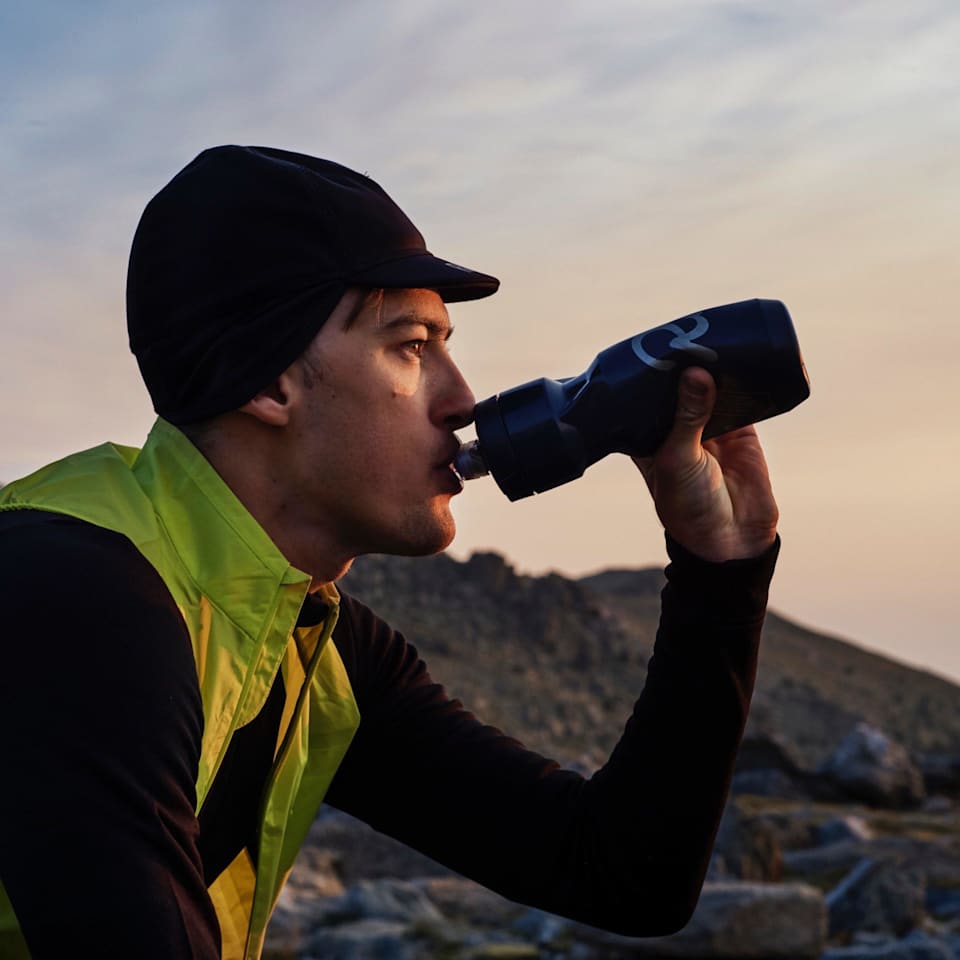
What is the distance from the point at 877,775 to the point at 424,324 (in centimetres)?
1714

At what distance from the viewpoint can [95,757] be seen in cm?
247

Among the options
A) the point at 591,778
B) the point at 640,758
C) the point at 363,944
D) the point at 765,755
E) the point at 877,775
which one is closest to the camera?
the point at 640,758

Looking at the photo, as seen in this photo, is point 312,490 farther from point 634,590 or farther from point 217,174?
point 634,590

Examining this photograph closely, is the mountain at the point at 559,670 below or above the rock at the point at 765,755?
above

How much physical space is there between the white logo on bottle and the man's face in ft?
1.37

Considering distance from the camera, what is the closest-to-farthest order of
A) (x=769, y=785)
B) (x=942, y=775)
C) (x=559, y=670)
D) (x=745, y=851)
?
1. (x=745, y=851)
2. (x=769, y=785)
3. (x=942, y=775)
4. (x=559, y=670)

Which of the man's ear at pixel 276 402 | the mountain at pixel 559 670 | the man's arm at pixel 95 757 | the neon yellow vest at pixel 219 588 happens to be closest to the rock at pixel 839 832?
the mountain at pixel 559 670

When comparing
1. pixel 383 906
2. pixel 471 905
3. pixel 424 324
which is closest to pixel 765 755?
pixel 471 905

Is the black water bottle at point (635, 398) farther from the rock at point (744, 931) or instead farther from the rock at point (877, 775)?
the rock at point (877, 775)

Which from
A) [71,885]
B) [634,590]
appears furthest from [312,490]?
[634,590]

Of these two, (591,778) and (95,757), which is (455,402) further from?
(95,757)

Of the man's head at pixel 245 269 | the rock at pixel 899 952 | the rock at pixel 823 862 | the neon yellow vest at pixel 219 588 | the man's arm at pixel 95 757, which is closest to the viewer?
the man's arm at pixel 95 757

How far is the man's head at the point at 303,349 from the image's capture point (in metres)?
3.09

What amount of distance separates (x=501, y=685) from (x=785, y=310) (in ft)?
79.1
